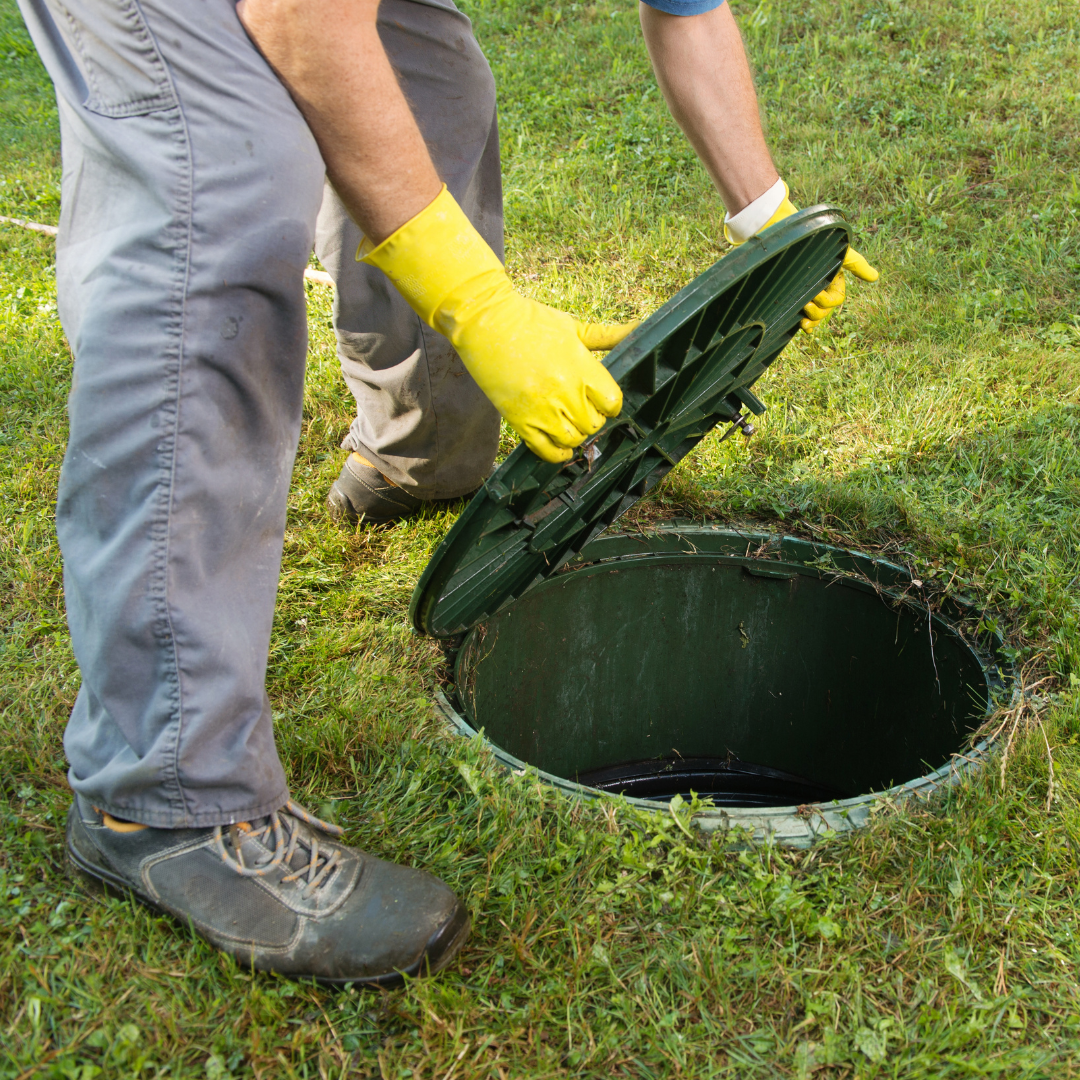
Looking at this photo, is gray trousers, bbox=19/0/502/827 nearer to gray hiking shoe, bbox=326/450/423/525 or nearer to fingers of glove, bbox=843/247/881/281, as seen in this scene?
gray hiking shoe, bbox=326/450/423/525

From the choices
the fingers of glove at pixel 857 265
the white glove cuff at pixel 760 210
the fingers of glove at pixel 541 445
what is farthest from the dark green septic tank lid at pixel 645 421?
the white glove cuff at pixel 760 210

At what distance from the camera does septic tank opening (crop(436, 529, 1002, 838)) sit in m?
2.62

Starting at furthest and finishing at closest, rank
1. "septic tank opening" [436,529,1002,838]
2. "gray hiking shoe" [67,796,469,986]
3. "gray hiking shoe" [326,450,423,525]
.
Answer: "gray hiking shoe" [326,450,423,525] < "septic tank opening" [436,529,1002,838] < "gray hiking shoe" [67,796,469,986]

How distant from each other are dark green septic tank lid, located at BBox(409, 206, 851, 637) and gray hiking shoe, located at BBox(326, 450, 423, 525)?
2.08ft

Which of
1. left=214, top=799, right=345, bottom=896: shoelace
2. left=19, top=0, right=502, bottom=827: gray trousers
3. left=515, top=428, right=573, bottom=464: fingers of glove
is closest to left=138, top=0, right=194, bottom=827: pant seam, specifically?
left=19, top=0, right=502, bottom=827: gray trousers

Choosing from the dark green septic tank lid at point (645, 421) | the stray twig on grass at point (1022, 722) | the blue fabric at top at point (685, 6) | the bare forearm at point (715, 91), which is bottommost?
the stray twig on grass at point (1022, 722)

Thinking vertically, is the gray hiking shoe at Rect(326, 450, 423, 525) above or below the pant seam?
below

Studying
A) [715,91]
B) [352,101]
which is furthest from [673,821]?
[715,91]

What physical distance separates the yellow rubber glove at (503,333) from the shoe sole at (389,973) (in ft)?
2.54

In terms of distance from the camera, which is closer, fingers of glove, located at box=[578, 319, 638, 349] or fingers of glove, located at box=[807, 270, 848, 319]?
fingers of glove, located at box=[578, 319, 638, 349]

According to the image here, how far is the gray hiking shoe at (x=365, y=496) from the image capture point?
2.77m

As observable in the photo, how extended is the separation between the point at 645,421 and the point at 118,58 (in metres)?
1.09

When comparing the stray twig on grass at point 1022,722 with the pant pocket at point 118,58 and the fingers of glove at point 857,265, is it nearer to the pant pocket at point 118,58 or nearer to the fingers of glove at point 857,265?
the fingers of glove at point 857,265

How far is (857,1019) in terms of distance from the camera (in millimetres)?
1527
